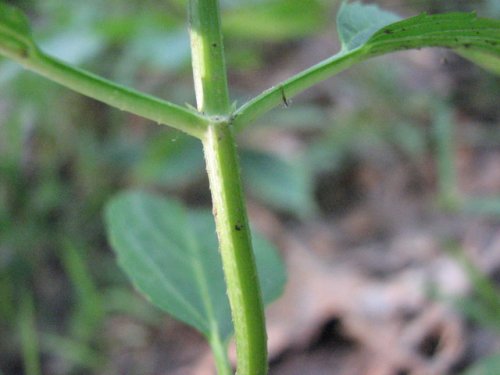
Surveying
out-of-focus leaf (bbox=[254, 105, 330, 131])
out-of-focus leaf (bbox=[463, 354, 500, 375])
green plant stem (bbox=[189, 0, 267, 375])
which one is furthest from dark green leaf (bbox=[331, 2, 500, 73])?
out-of-focus leaf (bbox=[254, 105, 330, 131])

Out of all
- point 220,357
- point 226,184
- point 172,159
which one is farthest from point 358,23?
point 172,159

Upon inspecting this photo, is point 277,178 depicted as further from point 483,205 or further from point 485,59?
point 485,59

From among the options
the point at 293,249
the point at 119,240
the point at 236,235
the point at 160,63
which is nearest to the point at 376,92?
the point at 293,249

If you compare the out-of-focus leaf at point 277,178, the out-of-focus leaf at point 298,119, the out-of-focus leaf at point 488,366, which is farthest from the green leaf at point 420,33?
the out-of-focus leaf at point 298,119

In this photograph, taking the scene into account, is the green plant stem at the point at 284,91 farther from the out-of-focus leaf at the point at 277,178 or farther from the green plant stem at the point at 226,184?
the out-of-focus leaf at the point at 277,178

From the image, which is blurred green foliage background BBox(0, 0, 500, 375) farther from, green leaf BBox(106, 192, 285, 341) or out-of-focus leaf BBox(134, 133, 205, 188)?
green leaf BBox(106, 192, 285, 341)
